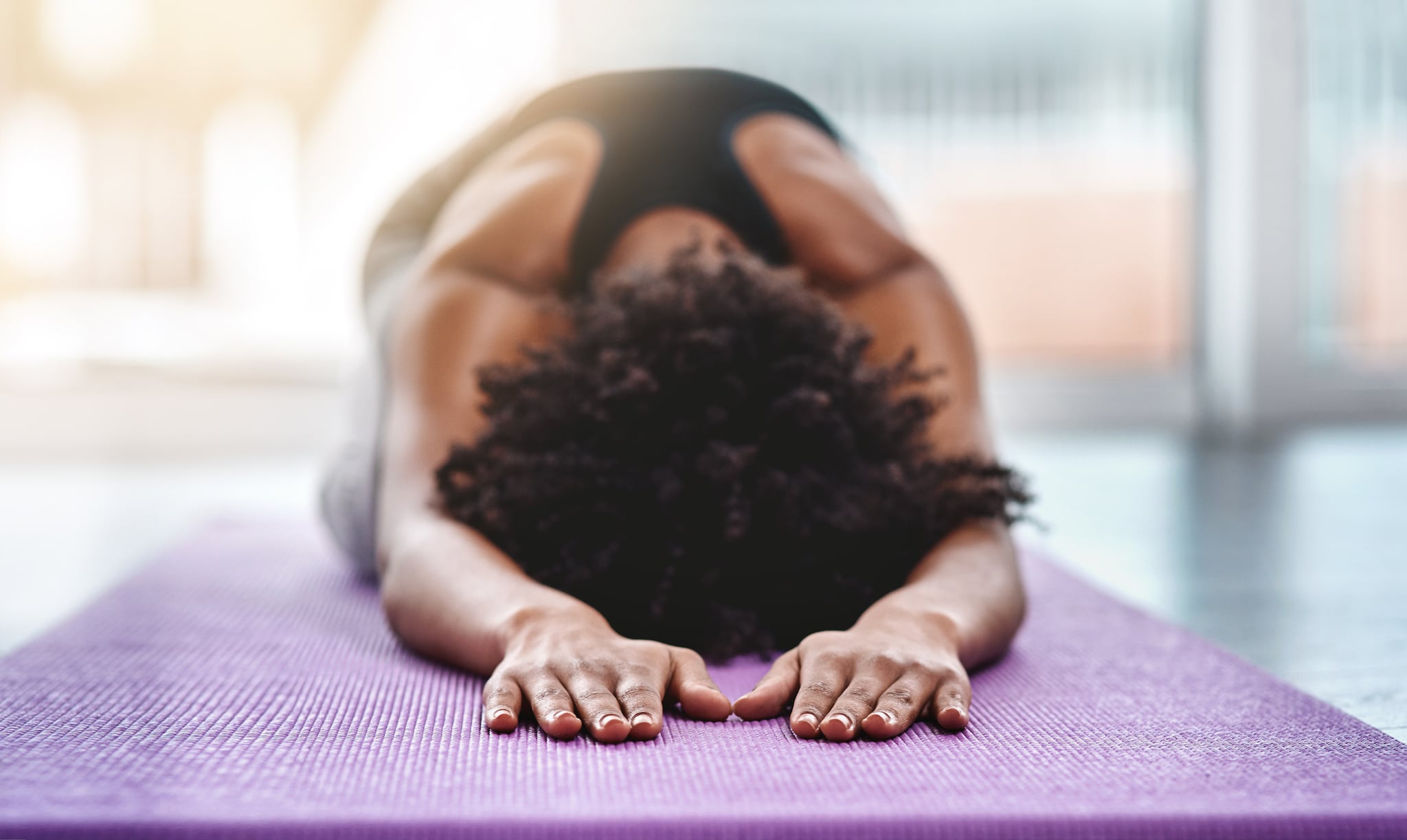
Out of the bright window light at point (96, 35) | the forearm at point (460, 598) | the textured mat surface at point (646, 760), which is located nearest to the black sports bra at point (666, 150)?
the forearm at point (460, 598)

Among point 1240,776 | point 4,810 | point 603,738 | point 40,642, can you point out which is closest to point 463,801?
point 603,738

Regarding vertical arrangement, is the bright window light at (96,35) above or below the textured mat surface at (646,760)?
above

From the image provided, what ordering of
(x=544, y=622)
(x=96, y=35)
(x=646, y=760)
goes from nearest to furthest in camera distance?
(x=646, y=760) < (x=544, y=622) < (x=96, y=35)

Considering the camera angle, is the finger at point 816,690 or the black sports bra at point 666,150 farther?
the black sports bra at point 666,150

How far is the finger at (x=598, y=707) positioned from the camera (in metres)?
0.83

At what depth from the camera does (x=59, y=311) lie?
3.79 metres

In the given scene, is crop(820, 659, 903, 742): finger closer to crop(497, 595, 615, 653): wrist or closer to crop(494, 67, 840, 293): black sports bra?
crop(497, 595, 615, 653): wrist

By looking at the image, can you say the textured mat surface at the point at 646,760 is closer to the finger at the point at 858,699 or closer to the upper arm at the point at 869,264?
the finger at the point at 858,699

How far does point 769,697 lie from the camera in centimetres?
90

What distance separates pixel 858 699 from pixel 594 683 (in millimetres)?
183

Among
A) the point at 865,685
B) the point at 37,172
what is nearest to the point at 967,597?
the point at 865,685

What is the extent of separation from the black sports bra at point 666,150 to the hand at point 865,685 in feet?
1.93

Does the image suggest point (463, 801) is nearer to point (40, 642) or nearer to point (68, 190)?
point (40, 642)

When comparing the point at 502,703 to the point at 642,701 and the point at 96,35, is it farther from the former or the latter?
the point at 96,35
